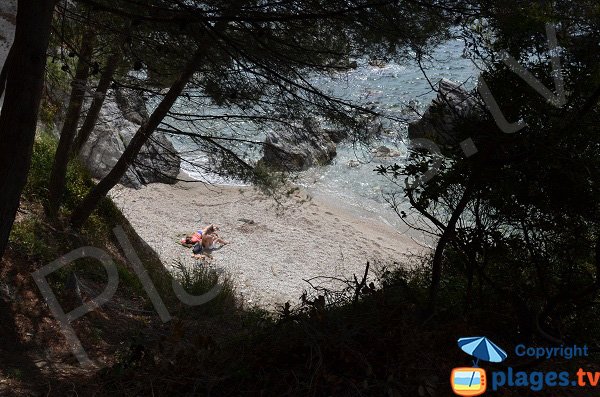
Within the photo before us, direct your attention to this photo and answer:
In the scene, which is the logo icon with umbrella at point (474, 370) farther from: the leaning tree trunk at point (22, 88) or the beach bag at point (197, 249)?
the beach bag at point (197, 249)

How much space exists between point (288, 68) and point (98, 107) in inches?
177

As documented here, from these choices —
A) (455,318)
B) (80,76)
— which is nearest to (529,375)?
(455,318)

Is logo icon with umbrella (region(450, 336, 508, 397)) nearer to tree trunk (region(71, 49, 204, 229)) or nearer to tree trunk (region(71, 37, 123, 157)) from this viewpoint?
tree trunk (region(71, 49, 204, 229))

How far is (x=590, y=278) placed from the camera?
4320 mm

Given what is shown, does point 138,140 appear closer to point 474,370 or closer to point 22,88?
point 22,88

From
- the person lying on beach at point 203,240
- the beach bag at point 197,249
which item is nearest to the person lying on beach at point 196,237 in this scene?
the person lying on beach at point 203,240

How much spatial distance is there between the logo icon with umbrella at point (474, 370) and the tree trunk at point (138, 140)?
12.7 feet

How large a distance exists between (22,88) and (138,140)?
4450 mm

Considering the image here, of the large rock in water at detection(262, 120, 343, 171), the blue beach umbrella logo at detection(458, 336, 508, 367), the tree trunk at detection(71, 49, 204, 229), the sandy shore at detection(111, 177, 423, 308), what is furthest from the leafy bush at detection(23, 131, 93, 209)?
the blue beach umbrella logo at detection(458, 336, 508, 367)

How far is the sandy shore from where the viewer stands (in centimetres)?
1203

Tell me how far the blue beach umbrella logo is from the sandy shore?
700 cm

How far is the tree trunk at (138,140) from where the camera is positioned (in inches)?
268

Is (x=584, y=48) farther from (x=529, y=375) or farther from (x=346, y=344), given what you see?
(x=346, y=344)

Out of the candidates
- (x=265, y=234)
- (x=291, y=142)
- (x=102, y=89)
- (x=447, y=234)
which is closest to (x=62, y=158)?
(x=102, y=89)
